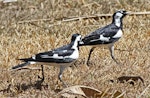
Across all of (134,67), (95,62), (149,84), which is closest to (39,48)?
(95,62)

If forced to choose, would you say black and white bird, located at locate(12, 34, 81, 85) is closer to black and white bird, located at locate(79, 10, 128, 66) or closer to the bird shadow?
the bird shadow

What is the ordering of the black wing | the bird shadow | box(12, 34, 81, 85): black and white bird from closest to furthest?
box(12, 34, 81, 85): black and white bird, the bird shadow, the black wing

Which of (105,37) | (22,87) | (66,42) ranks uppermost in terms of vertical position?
(105,37)

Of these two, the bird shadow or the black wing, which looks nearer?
the bird shadow

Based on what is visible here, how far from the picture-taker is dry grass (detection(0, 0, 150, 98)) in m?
6.87

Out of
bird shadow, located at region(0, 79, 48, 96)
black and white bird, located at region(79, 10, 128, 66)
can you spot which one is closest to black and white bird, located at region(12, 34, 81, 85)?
bird shadow, located at region(0, 79, 48, 96)

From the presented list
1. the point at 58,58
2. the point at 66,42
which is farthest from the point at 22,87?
the point at 66,42

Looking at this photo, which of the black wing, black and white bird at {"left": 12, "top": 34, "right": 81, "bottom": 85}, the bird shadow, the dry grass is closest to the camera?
black and white bird at {"left": 12, "top": 34, "right": 81, "bottom": 85}

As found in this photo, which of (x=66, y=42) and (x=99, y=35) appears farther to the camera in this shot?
(x=66, y=42)

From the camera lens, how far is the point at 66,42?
928 centimetres

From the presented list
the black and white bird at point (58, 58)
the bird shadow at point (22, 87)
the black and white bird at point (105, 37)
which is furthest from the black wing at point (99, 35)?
the bird shadow at point (22, 87)

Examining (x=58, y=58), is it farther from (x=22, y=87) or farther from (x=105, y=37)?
(x=105, y=37)

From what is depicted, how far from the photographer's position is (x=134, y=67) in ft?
24.8

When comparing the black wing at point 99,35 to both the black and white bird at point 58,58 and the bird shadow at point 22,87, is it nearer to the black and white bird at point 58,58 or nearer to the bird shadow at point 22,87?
the black and white bird at point 58,58
